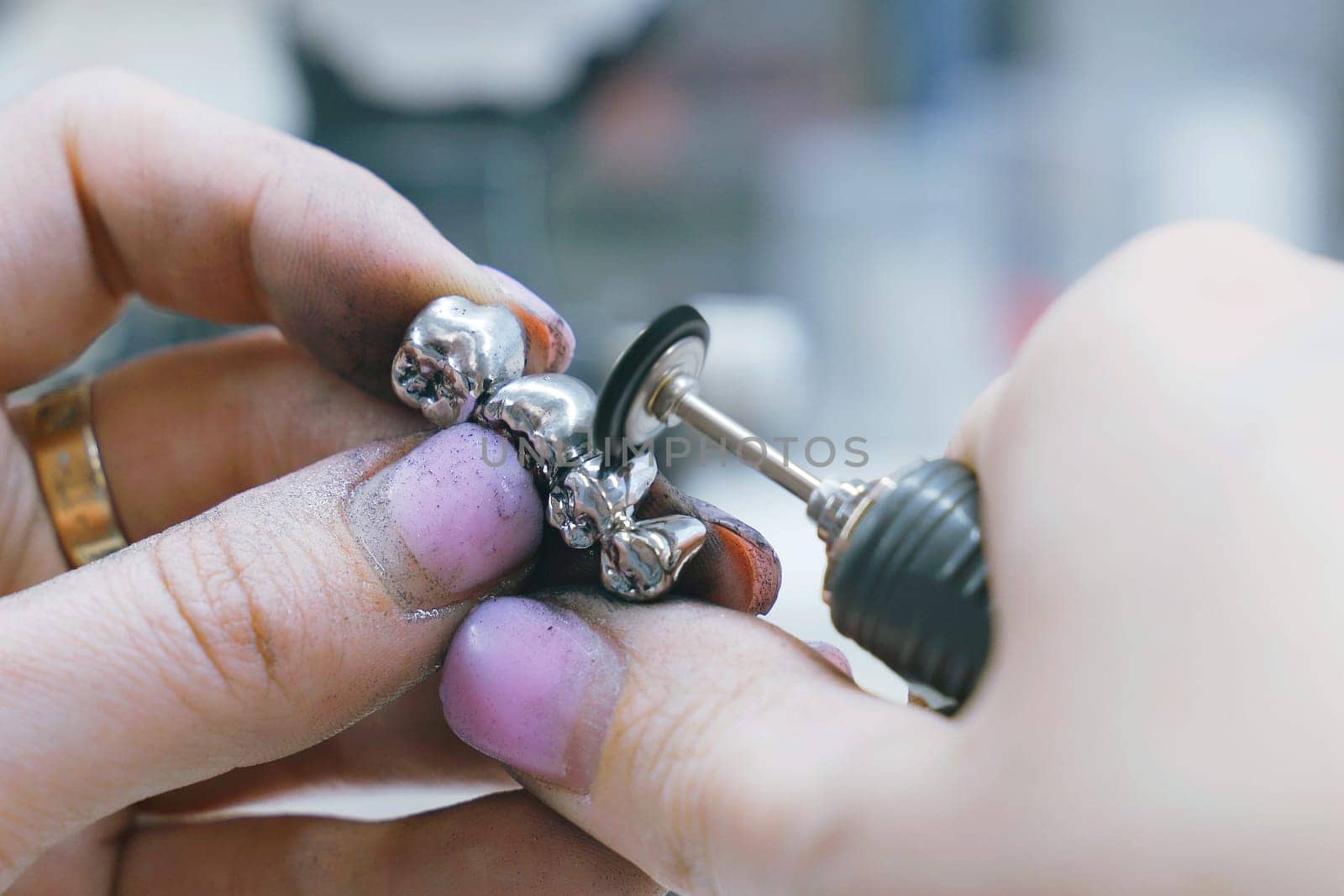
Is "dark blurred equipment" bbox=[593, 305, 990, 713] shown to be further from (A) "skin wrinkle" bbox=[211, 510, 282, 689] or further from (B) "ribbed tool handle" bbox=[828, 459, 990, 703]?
(A) "skin wrinkle" bbox=[211, 510, 282, 689]

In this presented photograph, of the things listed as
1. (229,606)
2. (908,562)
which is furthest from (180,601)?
(908,562)

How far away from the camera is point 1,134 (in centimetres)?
49

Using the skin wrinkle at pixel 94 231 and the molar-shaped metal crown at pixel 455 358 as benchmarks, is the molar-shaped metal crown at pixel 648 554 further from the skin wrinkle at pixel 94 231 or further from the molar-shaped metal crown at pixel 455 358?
the skin wrinkle at pixel 94 231

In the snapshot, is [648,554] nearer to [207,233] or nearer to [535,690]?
[535,690]

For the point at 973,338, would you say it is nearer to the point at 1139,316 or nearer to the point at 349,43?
the point at 349,43

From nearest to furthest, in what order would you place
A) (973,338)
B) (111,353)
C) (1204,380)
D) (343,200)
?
(1204,380) → (343,200) → (111,353) → (973,338)

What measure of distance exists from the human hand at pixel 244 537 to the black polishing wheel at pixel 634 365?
0.05 m

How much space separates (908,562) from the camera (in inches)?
11.4

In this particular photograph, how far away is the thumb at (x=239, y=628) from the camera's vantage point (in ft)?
1.06

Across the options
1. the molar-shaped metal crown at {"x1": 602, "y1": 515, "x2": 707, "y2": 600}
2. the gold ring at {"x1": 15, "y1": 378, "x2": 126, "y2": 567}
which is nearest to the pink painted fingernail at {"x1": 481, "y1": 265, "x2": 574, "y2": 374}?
the molar-shaped metal crown at {"x1": 602, "y1": 515, "x2": 707, "y2": 600}

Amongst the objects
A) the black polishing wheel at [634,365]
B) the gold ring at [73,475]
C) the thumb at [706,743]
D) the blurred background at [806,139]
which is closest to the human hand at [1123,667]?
the thumb at [706,743]

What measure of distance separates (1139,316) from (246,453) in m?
0.46

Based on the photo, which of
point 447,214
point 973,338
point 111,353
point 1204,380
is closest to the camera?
point 1204,380

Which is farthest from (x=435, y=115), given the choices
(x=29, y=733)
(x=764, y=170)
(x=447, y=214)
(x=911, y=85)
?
(x=29, y=733)
